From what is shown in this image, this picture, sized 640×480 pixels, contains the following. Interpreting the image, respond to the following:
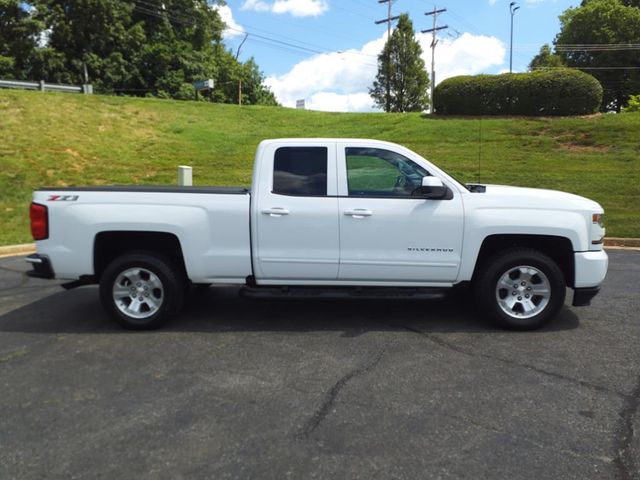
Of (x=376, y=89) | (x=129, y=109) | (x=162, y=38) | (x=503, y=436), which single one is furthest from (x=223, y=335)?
(x=376, y=89)

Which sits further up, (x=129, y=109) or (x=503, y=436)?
(x=129, y=109)

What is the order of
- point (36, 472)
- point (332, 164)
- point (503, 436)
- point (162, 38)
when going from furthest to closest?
point (162, 38) < point (332, 164) < point (503, 436) < point (36, 472)

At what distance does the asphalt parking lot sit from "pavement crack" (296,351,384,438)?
14 millimetres

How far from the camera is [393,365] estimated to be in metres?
4.38

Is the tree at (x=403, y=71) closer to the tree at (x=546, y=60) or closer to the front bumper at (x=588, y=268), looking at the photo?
the tree at (x=546, y=60)

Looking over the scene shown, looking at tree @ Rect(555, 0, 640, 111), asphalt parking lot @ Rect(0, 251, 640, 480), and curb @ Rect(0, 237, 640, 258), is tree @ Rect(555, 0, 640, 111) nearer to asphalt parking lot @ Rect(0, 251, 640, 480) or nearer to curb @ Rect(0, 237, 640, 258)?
curb @ Rect(0, 237, 640, 258)

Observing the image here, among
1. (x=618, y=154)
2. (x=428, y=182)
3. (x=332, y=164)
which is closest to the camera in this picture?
(x=428, y=182)

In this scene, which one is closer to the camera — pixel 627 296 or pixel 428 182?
pixel 428 182

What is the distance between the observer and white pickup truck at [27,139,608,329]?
5105mm

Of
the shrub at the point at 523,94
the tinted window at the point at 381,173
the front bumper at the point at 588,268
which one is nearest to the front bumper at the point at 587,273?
the front bumper at the point at 588,268

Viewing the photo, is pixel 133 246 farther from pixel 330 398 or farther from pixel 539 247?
pixel 539 247

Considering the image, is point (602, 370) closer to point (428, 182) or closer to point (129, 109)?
point (428, 182)

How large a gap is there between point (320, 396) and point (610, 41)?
61.0 meters

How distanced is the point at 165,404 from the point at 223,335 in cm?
147
